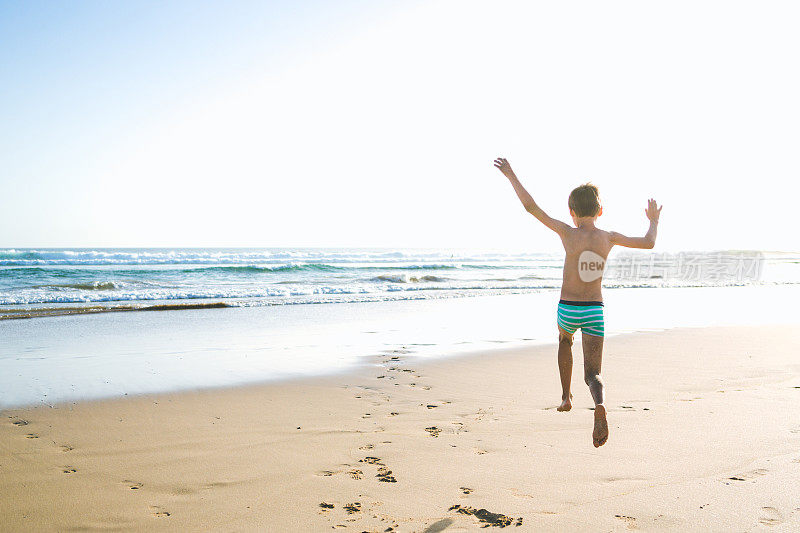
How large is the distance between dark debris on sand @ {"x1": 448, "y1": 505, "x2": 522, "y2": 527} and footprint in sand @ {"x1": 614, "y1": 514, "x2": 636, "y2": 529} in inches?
23.1

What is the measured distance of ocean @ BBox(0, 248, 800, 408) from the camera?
7.49m

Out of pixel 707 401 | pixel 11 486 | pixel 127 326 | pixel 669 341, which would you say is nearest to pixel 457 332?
pixel 669 341

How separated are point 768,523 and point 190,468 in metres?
3.75

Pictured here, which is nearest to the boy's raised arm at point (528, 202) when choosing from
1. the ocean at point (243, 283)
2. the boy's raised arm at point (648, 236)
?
the boy's raised arm at point (648, 236)

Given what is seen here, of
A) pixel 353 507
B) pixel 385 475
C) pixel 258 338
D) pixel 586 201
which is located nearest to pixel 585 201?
pixel 586 201

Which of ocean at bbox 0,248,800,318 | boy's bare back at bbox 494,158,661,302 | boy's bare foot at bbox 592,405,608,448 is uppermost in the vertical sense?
boy's bare back at bbox 494,158,661,302

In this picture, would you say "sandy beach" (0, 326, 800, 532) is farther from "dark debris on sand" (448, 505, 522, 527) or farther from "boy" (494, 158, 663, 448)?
"boy" (494, 158, 663, 448)

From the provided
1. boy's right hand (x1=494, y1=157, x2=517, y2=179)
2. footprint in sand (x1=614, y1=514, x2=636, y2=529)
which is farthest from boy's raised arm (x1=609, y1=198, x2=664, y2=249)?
footprint in sand (x1=614, y1=514, x2=636, y2=529)

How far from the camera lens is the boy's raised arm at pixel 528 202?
4062 mm

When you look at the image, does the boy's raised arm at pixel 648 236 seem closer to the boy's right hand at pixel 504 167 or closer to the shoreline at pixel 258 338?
the boy's right hand at pixel 504 167

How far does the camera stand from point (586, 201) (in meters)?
4.15

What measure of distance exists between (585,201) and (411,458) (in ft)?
7.58

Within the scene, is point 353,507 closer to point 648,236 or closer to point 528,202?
point 528,202

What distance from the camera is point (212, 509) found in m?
3.56
